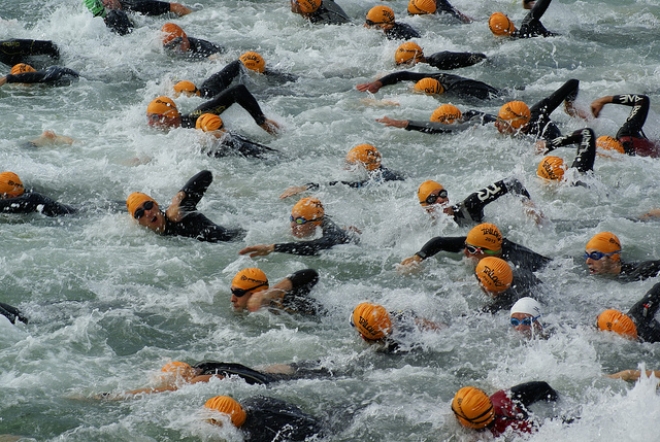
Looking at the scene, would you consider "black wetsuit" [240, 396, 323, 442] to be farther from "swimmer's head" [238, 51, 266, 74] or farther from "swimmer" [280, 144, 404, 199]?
"swimmer's head" [238, 51, 266, 74]

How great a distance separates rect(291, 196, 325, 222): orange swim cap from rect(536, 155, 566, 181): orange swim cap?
3.26 metres

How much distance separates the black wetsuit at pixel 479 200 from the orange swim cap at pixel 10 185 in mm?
5798

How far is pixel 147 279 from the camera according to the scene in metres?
10.1

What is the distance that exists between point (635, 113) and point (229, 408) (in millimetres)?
8222

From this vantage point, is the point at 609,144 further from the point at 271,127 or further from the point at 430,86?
the point at 271,127

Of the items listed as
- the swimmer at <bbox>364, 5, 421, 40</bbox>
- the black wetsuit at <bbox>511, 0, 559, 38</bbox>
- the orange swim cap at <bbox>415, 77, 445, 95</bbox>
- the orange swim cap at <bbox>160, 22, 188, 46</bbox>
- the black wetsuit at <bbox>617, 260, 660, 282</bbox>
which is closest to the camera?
the black wetsuit at <bbox>617, 260, 660, 282</bbox>

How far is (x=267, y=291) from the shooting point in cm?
934

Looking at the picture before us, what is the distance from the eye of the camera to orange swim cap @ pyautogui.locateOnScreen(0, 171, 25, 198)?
11.3m

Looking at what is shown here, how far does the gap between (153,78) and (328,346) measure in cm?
856

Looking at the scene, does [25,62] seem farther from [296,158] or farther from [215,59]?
[296,158]

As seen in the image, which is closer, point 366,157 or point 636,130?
point 366,157

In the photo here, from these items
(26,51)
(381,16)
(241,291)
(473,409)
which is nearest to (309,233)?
(241,291)

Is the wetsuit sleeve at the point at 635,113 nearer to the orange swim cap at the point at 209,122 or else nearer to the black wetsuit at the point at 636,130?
the black wetsuit at the point at 636,130

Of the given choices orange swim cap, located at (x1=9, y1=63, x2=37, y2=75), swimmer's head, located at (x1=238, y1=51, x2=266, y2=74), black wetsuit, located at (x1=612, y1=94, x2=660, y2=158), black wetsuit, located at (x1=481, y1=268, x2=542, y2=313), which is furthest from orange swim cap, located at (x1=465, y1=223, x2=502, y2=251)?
orange swim cap, located at (x1=9, y1=63, x2=37, y2=75)
